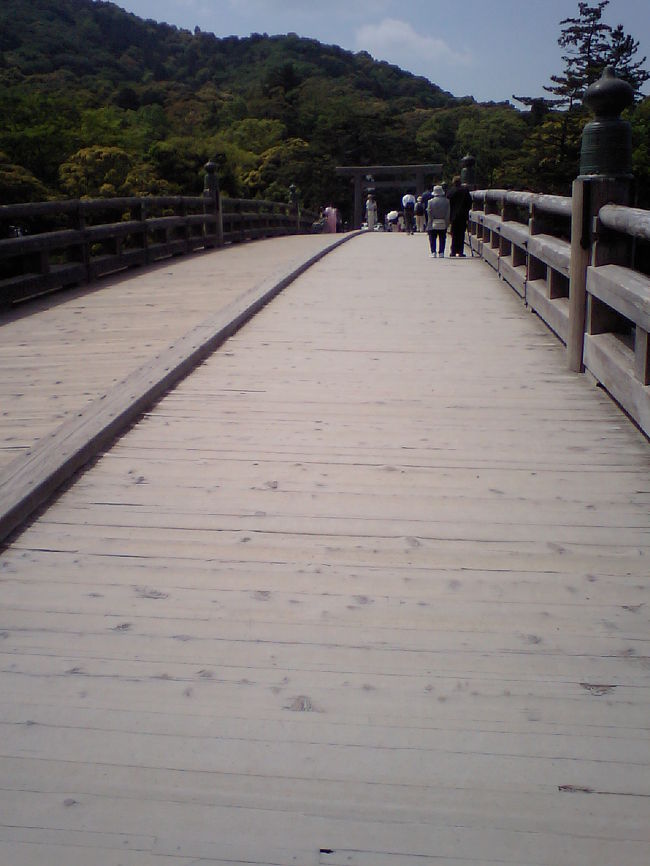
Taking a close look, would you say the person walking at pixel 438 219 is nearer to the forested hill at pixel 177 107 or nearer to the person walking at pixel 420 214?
the forested hill at pixel 177 107

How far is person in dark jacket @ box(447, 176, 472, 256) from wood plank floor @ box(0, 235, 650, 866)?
9983 mm

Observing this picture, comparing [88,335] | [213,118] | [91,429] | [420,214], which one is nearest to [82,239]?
[88,335]

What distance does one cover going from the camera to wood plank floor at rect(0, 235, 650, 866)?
5.84 feet

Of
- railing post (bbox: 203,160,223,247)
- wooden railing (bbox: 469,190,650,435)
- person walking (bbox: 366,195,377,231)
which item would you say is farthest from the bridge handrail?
person walking (bbox: 366,195,377,231)

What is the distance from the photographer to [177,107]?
85812 millimetres

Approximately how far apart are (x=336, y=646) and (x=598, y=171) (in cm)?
354

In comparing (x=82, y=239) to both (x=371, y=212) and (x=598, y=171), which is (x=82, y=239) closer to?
(x=598, y=171)

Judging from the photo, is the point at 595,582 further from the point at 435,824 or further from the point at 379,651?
the point at 435,824

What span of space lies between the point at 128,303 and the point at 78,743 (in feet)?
22.5

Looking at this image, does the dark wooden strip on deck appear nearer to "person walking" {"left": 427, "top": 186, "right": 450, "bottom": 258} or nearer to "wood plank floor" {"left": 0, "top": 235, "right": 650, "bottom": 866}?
"wood plank floor" {"left": 0, "top": 235, "right": 650, "bottom": 866}

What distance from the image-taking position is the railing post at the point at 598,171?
4.95m

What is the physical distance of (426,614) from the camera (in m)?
2.55

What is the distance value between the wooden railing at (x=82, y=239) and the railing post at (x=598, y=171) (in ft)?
16.1

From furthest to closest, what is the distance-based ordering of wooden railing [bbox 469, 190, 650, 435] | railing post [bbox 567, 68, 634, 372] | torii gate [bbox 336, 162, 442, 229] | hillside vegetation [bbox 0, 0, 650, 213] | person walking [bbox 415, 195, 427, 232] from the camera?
torii gate [bbox 336, 162, 442, 229], hillside vegetation [bbox 0, 0, 650, 213], person walking [bbox 415, 195, 427, 232], railing post [bbox 567, 68, 634, 372], wooden railing [bbox 469, 190, 650, 435]
